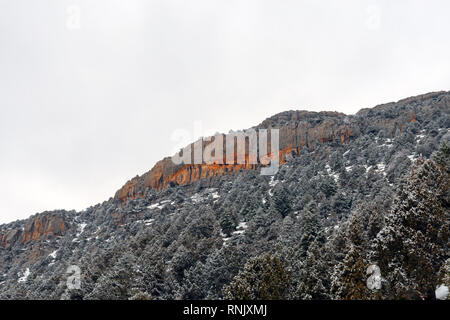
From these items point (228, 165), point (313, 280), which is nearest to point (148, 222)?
point (228, 165)

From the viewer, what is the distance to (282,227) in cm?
5522

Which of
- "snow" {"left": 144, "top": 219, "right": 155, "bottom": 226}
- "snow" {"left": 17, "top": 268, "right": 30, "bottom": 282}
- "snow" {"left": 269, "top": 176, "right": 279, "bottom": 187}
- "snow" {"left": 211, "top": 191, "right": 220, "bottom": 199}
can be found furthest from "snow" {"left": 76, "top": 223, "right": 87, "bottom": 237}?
"snow" {"left": 269, "top": 176, "right": 279, "bottom": 187}

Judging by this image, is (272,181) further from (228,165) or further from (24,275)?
(24,275)

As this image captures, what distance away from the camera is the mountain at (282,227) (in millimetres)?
28047

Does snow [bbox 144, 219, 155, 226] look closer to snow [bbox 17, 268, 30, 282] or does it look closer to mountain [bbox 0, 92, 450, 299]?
mountain [bbox 0, 92, 450, 299]

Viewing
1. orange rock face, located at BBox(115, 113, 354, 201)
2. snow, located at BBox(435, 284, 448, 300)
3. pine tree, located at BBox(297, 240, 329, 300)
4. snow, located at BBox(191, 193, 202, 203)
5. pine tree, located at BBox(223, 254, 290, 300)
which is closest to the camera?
snow, located at BBox(435, 284, 448, 300)

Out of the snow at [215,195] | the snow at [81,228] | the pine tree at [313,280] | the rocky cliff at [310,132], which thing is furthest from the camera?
the snow at [81,228]

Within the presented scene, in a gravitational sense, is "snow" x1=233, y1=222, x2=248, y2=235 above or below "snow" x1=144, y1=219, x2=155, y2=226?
above

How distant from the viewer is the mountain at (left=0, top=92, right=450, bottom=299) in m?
28.0

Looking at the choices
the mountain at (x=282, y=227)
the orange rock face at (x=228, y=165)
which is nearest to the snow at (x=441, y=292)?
the mountain at (x=282, y=227)

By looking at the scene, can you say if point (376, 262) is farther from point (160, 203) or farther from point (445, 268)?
point (160, 203)

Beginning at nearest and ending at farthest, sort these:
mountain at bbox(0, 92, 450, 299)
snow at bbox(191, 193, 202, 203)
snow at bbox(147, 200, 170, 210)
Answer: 1. mountain at bbox(0, 92, 450, 299)
2. snow at bbox(191, 193, 202, 203)
3. snow at bbox(147, 200, 170, 210)

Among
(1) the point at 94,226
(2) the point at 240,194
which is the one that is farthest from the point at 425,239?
(1) the point at 94,226

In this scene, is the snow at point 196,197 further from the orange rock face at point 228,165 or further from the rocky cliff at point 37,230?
the rocky cliff at point 37,230
